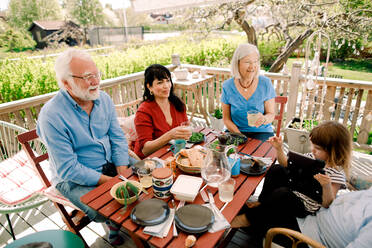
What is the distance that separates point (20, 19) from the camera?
9.95 meters

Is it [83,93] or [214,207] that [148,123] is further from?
[214,207]

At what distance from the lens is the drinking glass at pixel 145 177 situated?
4.75 ft

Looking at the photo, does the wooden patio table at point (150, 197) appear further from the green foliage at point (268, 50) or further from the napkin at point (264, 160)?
the green foliage at point (268, 50)

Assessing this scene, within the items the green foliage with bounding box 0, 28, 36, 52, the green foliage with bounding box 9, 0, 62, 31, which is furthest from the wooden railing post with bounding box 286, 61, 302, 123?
the green foliage with bounding box 9, 0, 62, 31

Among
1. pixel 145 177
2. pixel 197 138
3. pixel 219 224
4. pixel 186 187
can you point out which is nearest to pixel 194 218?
pixel 219 224

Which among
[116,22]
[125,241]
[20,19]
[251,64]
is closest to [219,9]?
[251,64]

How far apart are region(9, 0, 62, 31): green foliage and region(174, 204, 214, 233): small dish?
11238mm

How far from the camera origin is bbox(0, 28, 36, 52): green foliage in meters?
7.58

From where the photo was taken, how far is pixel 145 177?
1.49 meters

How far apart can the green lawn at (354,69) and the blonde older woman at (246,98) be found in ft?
17.4

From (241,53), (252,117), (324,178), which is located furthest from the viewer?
(241,53)

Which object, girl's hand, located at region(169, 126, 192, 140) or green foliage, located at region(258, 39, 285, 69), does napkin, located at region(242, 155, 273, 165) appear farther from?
green foliage, located at region(258, 39, 285, 69)

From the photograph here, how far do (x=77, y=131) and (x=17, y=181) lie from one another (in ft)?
2.85

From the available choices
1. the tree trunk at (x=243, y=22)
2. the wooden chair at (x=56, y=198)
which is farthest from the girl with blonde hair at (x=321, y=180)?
the tree trunk at (x=243, y=22)
